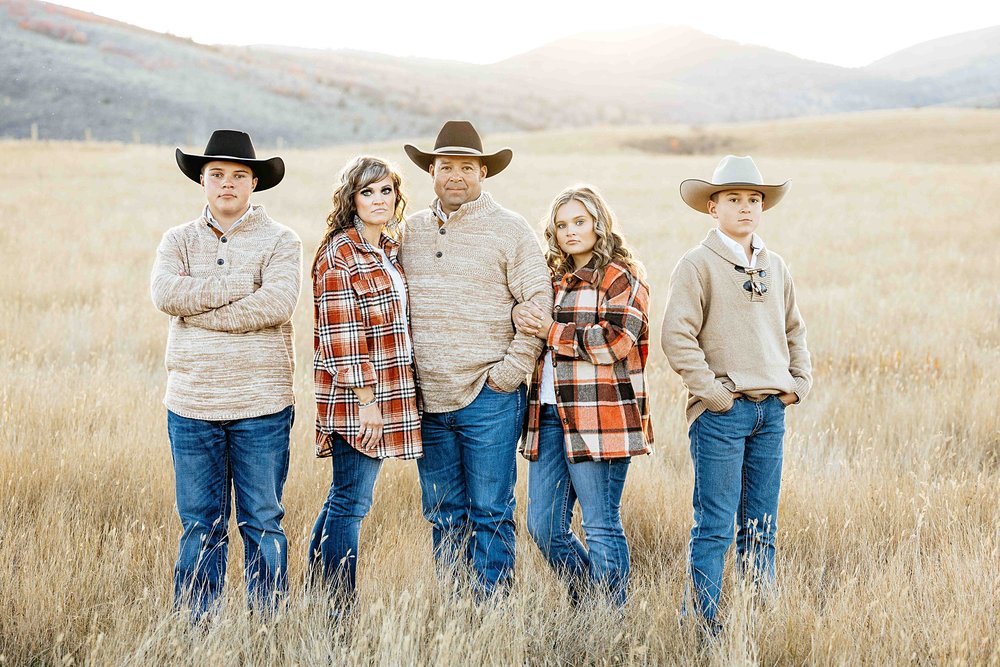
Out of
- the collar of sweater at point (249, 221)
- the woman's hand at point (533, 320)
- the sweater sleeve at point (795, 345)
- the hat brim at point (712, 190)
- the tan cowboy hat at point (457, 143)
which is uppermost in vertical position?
the tan cowboy hat at point (457, 143)

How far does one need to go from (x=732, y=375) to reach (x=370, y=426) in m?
1.59

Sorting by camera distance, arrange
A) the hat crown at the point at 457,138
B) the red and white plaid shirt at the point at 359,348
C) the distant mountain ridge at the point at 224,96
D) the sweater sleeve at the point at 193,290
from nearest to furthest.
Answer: the sweater sleeve at the point at 193,290
the red and white plaid shirt at the point at 359,348
the hat crown at the point at 457,138
the distant mountain ridge at the point at 224,96

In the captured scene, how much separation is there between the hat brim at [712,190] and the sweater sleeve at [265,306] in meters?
1.83

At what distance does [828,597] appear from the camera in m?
3.60

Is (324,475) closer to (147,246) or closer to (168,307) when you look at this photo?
(168,307)

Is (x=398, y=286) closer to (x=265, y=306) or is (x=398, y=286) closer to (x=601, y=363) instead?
(x=265, y=306)

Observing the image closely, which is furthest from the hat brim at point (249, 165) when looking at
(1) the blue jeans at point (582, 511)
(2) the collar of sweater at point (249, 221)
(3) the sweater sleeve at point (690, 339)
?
(3) the sweater sleeve at point (690, 339)

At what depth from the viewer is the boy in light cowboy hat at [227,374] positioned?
131 inches

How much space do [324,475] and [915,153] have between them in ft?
152

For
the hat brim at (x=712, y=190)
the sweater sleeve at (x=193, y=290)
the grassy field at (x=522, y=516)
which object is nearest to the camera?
the grassy field at (x=522, y=516)

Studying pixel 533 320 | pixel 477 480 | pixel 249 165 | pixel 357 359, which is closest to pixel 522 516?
pixel 477 480

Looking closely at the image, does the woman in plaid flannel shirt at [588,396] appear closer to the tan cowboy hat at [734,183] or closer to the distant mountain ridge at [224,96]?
the tan cowboy hat at [734,183]

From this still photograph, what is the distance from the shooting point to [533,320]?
3488mm

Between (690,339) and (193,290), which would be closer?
(193,290)
